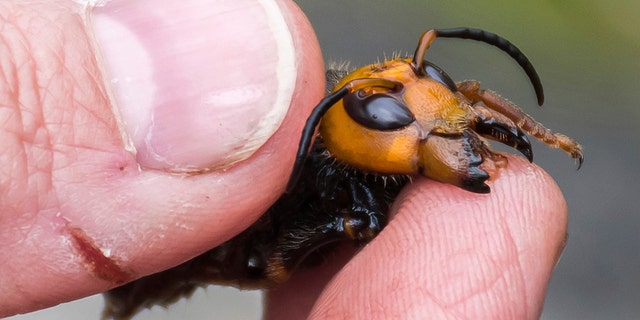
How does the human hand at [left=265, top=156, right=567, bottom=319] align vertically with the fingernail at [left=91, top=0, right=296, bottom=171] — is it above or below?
below

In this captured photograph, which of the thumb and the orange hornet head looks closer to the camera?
the thumb

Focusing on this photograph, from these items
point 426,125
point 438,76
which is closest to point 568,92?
point 438,76

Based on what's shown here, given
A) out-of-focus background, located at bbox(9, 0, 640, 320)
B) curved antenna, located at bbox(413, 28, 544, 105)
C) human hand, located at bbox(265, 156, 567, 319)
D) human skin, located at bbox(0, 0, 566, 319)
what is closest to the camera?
human skin, located at bbox(0, 0, 566, 319)

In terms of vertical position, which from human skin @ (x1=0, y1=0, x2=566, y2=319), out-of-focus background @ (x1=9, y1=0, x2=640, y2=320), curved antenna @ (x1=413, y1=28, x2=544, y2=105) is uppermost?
curved antenna @ (x1=413, y1=28, x2=544, y2=105)

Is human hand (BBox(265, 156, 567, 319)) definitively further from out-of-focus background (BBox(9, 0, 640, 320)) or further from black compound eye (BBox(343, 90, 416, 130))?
out-of-focus background (BBox(9, 0, 640, 320))

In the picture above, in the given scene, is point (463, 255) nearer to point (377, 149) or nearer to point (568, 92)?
point (377, 149)

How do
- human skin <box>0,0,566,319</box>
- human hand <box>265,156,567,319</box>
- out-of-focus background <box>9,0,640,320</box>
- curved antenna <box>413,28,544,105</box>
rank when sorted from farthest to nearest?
out-of-focus background <box>9,0,640,320</box>
curved antenna <box>413,28,544,105</box>
human hand <box>265,156,567,319</box>
human skin <box>0,0,566,319</box>

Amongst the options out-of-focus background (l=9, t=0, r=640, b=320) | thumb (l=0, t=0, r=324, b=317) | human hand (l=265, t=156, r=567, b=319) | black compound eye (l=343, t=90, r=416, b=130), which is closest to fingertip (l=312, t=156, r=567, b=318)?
human hand (l=265, t=156, r=567, b=319)

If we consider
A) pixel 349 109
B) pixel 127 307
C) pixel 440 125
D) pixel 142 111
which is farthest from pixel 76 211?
pixel 127 307
